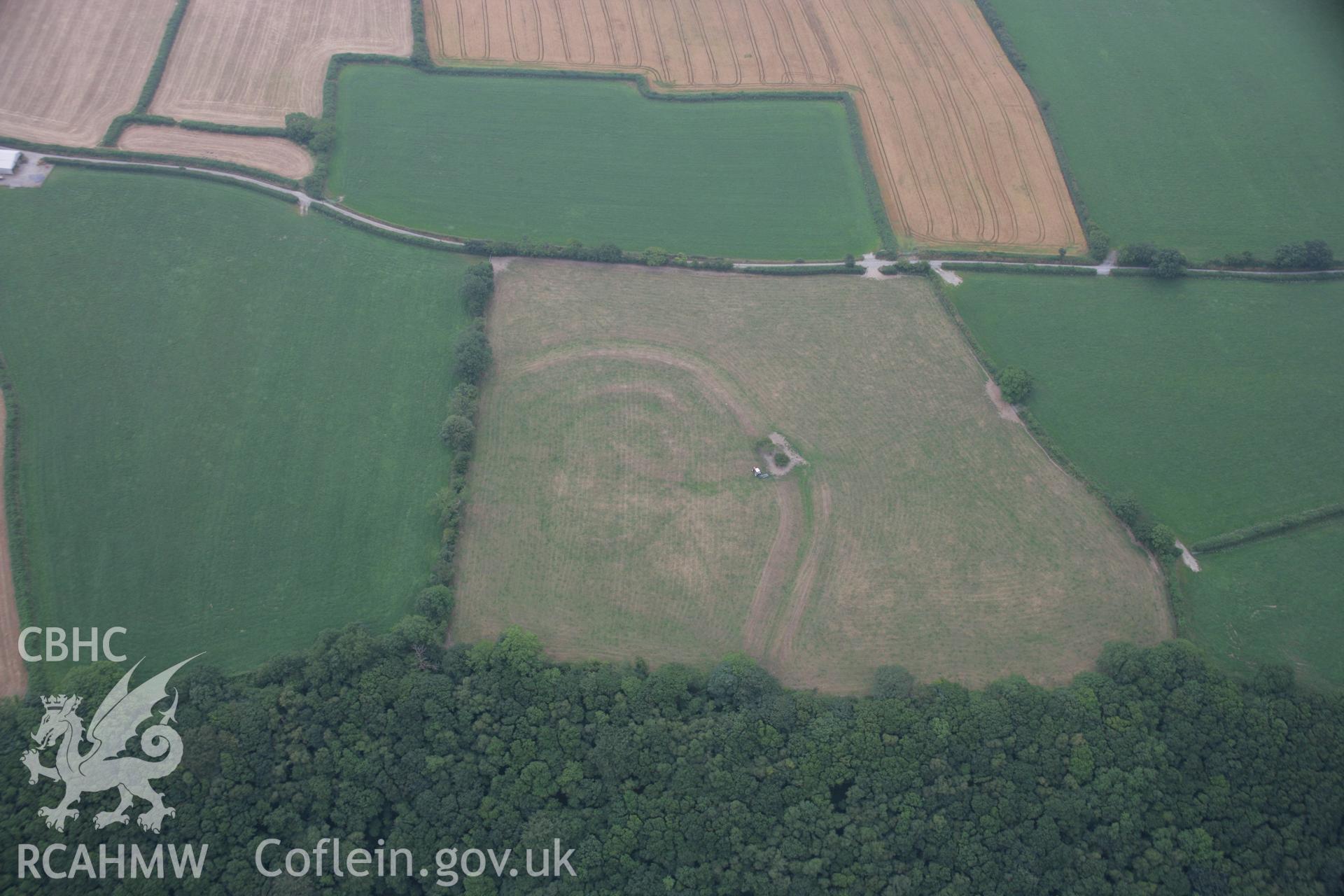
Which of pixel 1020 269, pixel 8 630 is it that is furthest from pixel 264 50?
pixel 1020 269

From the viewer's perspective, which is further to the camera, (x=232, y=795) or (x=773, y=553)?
(x=773, y=553)

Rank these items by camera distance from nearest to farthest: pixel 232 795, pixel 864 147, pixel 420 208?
1. pixel 232 795
2. pixel 420 208
3. pixel 864 147

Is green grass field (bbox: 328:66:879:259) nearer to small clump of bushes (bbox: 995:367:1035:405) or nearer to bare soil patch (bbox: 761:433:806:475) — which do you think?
small clump of bushes (bbox: 995:367:1035:405)

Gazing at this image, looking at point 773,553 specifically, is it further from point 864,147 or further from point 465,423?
point 864,147

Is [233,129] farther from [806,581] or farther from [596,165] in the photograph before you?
[806,581]

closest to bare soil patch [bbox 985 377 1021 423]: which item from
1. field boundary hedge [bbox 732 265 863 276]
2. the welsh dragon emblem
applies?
field boundary hedge [bbox 732 265 863 276]

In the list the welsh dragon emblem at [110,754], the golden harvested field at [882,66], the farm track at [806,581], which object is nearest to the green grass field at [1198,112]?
the golden harvested field at [882,66]

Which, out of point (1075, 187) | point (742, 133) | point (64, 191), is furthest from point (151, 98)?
point (1075, 187)
